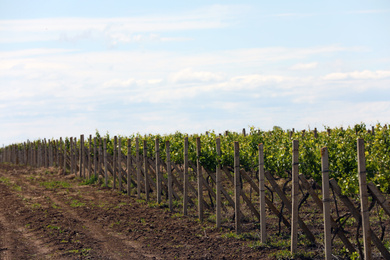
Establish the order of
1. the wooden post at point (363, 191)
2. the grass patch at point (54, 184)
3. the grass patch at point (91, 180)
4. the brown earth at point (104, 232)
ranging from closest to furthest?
the wooden post at point (363, 191) → the brown earth at point (104, 232) → the grass patch at point (54, 184) → the grass patch at point (91, 180)

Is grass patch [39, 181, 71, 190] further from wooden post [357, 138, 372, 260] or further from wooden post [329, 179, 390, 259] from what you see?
wooden post [357, 138, 372, 260]

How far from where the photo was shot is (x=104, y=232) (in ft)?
41.7

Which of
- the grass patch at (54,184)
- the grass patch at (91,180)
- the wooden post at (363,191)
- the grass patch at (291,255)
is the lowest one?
the grass patch at (291,255)

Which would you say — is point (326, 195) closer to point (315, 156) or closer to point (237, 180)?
point (315, 156)

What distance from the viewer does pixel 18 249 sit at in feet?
36.0

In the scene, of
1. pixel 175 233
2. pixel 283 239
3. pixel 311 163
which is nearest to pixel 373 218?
pixel 283 239

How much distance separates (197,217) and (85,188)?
9266 millimetres

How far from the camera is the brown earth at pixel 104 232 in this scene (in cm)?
1045

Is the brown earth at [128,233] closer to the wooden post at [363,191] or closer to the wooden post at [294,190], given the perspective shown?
the wooden post at [294,190]

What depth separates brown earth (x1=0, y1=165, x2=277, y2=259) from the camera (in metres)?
10.4

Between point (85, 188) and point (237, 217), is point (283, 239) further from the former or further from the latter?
point (85, 188)

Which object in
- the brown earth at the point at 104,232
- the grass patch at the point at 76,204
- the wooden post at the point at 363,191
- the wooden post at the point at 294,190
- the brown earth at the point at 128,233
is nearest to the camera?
the wooden post at the point at 363,191

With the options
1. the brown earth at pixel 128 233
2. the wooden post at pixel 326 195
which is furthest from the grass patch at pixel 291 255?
the wooden post at pixel 326 195

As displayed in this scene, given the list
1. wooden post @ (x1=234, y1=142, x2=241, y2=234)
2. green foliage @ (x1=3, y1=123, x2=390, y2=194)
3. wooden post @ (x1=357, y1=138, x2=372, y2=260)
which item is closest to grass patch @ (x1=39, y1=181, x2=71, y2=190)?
green foliage @ (x1=3, y1=123, x2=390, y2=194)
